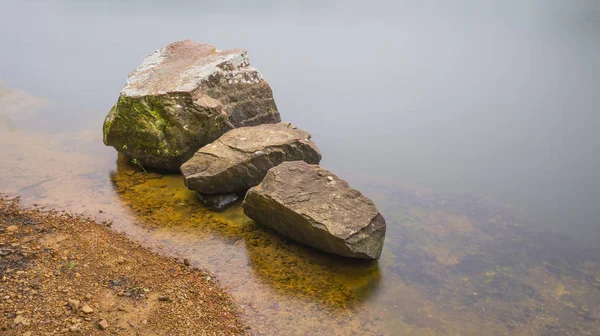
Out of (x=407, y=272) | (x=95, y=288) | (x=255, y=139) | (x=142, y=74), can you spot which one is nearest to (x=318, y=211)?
(x=407, y=272)

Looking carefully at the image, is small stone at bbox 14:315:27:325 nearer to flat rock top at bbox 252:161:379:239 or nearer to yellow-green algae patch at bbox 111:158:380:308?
yellow-green algae patch at bbox 111:158:380:308

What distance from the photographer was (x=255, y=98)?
25.1 feet

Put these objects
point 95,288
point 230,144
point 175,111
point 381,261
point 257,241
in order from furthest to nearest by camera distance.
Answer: point 175,111 → point 230,144 → point 257,241 → point 381,261 → point 95,288

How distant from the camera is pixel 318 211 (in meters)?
5.21

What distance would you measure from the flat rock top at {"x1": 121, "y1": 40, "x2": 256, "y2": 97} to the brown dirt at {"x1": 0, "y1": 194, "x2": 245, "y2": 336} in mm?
2254

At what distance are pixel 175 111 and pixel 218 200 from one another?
1.39 meters

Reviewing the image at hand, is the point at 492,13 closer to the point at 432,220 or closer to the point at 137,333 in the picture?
Answer: the point at 432,220

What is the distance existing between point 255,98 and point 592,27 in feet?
Result: 43.2

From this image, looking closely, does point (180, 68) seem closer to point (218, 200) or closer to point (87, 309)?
point (218, 200)

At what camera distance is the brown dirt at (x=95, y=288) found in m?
3.97

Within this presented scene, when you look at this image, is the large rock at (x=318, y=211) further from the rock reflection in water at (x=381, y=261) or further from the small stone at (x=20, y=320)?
the small stone at (x=20, y=320)

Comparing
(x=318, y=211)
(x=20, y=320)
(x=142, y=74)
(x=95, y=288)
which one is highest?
(x=142, y=74)

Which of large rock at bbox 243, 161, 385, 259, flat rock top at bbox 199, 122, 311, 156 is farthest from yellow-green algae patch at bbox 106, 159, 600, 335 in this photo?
flat rock top at bbox 199, 122, 311, 156

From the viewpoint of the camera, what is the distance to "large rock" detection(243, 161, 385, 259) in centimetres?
502
